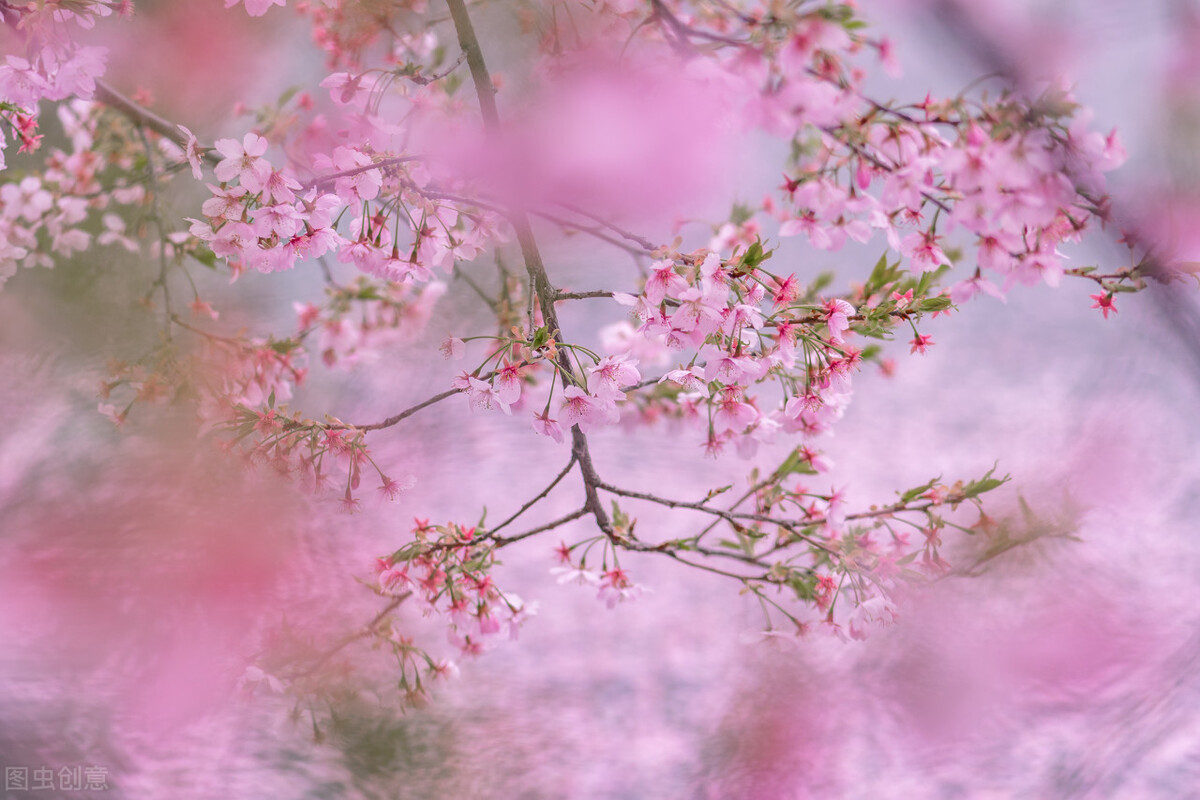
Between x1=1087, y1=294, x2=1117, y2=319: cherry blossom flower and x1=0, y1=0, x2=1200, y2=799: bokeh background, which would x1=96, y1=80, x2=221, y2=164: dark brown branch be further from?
x1=1087, y1=294, x2=1117, y2=319: cherry blossom flower

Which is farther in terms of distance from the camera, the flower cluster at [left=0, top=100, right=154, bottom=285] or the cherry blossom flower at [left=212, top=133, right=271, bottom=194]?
the flower cluster at [left=0, top=100, right=154, bottom=285]

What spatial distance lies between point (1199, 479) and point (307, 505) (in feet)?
4.77

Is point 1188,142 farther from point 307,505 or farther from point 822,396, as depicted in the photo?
point 307,505

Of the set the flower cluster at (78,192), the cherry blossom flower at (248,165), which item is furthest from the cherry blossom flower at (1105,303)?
the flower cluster at (78,192)

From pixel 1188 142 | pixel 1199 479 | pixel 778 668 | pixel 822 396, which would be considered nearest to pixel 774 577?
pixel 822 396

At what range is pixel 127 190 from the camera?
928 mm

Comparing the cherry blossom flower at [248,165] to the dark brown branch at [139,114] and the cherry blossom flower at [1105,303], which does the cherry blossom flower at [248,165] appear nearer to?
the dark brown branch at [139,114]

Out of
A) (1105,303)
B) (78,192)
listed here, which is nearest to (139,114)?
(78,192)

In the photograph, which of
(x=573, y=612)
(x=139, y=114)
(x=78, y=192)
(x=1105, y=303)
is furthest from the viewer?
(x=573, y=612)

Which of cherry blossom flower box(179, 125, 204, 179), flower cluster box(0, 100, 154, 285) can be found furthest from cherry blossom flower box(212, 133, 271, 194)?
flower cluster box(0, 100, 154, 285)

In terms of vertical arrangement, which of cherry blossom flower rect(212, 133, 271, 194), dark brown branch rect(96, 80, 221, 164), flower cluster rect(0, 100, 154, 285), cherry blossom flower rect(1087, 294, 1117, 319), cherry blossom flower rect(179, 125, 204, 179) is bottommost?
cherry blossom flower rect(1087, 294, 1117, 319)

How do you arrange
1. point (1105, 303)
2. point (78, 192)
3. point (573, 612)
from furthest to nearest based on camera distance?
point (573, 612) < point (78, 192) < point (1105, 303)

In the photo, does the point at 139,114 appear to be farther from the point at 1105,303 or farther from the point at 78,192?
the point at 1105,303

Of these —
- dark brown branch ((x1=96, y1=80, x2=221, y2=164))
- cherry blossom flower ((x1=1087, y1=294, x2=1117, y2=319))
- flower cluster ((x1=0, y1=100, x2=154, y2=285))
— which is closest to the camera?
cherry blossom flower ((x1=1087, y1=294, x2=1117, y2=319))
